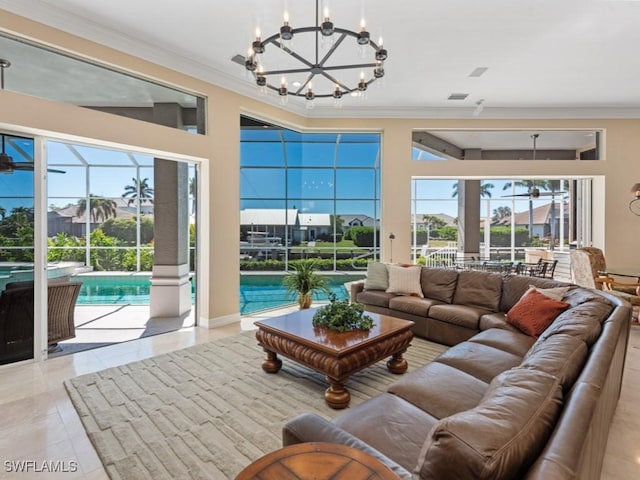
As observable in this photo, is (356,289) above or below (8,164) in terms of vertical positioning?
Answer: below

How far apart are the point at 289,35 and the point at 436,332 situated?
11.9 ft

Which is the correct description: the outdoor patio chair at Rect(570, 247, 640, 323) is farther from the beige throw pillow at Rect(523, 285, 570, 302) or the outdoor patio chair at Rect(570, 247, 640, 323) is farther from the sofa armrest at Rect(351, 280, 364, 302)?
the sofa armrest at Rect(351, 280, 364, 302)

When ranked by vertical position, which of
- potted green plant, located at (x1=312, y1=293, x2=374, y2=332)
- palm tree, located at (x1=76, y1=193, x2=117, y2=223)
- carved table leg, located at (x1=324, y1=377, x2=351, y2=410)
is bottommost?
carved table leg, located at (x1=324, y1=377, x2=351, y2=410)

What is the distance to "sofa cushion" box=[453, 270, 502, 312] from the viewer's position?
3.95 metres

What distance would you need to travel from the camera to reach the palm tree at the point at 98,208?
4.09 metres

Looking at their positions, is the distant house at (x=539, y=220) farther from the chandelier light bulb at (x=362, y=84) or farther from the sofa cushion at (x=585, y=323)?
the chandelier light bulb at (x=362, y=84)

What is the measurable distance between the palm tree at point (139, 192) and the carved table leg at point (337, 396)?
155 inches

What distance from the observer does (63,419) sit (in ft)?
7.95

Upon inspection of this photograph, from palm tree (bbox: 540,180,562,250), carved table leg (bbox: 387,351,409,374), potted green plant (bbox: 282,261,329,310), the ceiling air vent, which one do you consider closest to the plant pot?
potted green plant (bbox: 282,261,329,310)

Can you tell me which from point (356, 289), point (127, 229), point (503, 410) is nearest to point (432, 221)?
point (356, 289)

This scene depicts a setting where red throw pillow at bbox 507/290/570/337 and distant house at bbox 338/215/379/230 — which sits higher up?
distant house at bbox 338/215/379/230

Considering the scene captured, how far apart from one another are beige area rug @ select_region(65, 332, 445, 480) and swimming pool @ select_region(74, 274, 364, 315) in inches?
67.7

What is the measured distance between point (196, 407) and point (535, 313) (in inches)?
130

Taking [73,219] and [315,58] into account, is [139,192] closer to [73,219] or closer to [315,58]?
[73,219]
